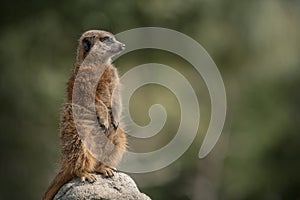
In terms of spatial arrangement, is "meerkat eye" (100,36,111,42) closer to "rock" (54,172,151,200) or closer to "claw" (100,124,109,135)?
"claw" (100,124,109,135)

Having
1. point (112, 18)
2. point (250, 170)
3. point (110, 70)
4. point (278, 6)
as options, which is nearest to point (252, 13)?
point (278, 6)

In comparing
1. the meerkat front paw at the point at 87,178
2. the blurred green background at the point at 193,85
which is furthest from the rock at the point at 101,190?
the blurred green background at the point at 193,85

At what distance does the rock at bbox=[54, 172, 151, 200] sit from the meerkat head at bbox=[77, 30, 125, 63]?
80 centimetres

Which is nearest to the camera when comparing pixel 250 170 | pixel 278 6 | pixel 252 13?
pixel 252 13

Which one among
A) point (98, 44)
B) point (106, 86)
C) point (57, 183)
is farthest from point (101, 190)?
point (98, 44)

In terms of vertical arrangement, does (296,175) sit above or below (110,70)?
above

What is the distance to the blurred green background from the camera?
18000mm

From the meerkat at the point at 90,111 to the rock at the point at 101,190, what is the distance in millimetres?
42

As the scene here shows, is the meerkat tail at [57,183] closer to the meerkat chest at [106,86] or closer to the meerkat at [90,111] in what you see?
the meerkat at [90,111]

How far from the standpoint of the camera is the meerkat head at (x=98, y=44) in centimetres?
777

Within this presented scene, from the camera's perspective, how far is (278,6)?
21.6 m

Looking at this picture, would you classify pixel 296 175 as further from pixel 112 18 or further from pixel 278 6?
pixel 112 18

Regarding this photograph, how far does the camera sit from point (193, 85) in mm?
20984

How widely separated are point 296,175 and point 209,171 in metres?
2.50
